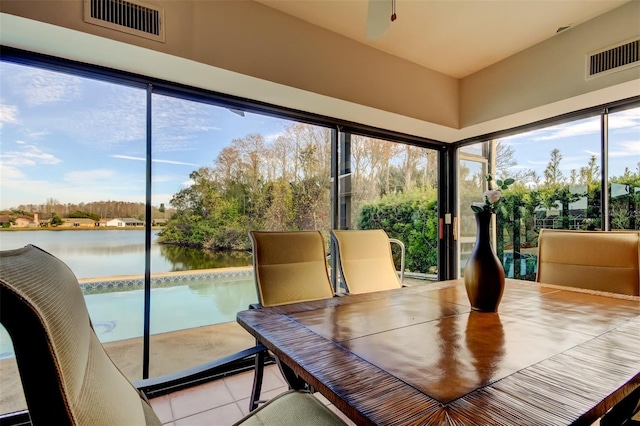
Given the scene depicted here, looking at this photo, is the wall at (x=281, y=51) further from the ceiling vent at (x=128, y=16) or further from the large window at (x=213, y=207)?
the large window at (x=213, y=207)

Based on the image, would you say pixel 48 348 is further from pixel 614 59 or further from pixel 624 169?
pixel 624 169

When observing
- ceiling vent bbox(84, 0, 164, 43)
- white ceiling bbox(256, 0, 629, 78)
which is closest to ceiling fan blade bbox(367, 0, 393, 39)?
white ceiling bbox(256, 0, 629, 78)

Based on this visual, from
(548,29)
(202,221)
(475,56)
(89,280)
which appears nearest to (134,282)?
(89,280)

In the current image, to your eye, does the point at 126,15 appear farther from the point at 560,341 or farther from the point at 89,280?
the point at 560,341

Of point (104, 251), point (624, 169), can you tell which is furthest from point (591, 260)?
point (104, 251)

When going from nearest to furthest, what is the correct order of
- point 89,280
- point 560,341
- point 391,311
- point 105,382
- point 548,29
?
point 105,382 → point 560,341 → point 391,311 → point 89,280 → point 548,29

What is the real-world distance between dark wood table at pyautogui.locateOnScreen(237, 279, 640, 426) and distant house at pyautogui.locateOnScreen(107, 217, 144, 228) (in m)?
1.40

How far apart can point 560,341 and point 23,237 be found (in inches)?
115

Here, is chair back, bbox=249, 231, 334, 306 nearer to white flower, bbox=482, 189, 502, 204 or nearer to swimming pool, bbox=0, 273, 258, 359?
swimming pool, bbox=0, 273, 258, 359

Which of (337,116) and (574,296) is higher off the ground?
(337,116)

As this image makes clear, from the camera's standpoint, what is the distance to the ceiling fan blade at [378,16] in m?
1.58

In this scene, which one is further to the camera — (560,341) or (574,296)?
(574,296)

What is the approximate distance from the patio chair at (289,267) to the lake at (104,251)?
876mm

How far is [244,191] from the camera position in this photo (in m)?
2.80
